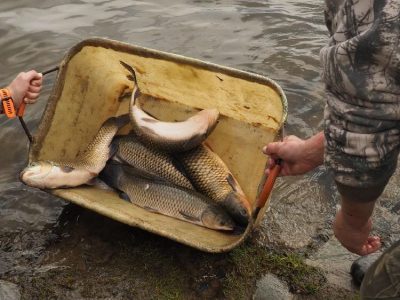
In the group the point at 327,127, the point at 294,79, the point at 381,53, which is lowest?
the point at 294,79

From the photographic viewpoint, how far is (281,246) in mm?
3154

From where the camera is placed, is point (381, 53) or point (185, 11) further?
point (185, 11)

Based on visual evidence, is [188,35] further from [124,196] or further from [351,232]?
[351,232]

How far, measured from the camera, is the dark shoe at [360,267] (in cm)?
282

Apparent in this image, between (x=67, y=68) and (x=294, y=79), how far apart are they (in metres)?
2.65

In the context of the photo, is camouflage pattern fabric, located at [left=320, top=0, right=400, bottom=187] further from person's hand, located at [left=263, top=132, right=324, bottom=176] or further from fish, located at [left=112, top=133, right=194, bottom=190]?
fish, located at [left=112, top=133, right=194, bottom=190]

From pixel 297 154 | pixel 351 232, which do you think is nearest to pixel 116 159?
pixel 297 154

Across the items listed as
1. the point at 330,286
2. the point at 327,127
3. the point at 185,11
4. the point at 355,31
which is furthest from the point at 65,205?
the point at 185,11

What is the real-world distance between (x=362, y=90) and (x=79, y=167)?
2.32 meters

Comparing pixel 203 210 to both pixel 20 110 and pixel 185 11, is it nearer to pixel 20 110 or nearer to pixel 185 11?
pixel 20 110

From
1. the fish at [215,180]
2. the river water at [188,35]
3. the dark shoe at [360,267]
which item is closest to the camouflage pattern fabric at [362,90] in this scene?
the dark shoe at [360,267]

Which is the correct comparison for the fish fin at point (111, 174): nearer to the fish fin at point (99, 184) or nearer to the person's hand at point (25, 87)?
the fish fin at point (99, 184)

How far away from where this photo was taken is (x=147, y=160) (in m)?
3.56

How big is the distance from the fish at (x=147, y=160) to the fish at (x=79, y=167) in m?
0.08
